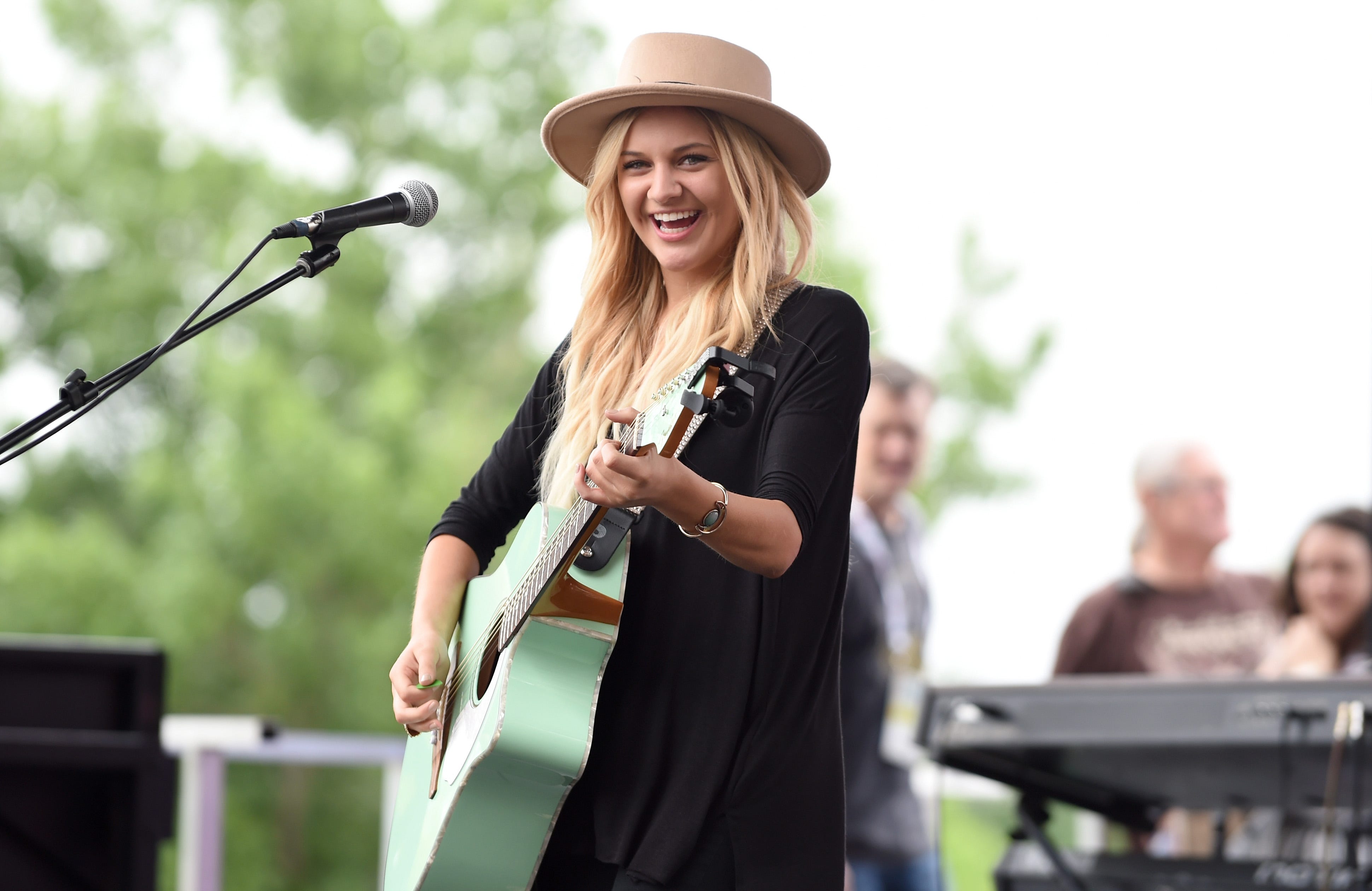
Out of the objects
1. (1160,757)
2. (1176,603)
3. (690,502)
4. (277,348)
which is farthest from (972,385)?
(690,502)

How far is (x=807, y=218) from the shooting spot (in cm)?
192

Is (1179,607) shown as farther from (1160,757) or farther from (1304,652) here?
(1160,757)

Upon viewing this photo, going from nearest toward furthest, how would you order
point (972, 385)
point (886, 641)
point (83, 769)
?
1. point (83, 769)
2. point (886, 641)
3. point (972, 385)

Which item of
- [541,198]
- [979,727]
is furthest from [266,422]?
[979,727]

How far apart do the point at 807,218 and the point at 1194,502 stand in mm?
3184

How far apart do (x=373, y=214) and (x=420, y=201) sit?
0.27 feet

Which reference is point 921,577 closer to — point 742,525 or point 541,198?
point 742,525

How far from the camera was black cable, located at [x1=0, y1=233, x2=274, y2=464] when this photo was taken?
1738mm

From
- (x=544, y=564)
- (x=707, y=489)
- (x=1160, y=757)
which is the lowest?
(x=1160, y=757)

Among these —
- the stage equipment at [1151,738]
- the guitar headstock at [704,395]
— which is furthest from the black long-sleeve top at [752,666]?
the stage equipment at [1151,738]

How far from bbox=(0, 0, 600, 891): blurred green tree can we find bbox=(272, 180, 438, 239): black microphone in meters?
11.3

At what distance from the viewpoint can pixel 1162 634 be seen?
4.55m

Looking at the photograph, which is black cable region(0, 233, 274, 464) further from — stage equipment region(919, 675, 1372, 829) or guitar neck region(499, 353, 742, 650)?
stage equipment region(919, 675, 1372, 829)

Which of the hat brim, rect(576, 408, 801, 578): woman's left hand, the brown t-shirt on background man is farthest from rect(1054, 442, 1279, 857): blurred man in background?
rect(576, 408, 801, 578): woman's left hand
